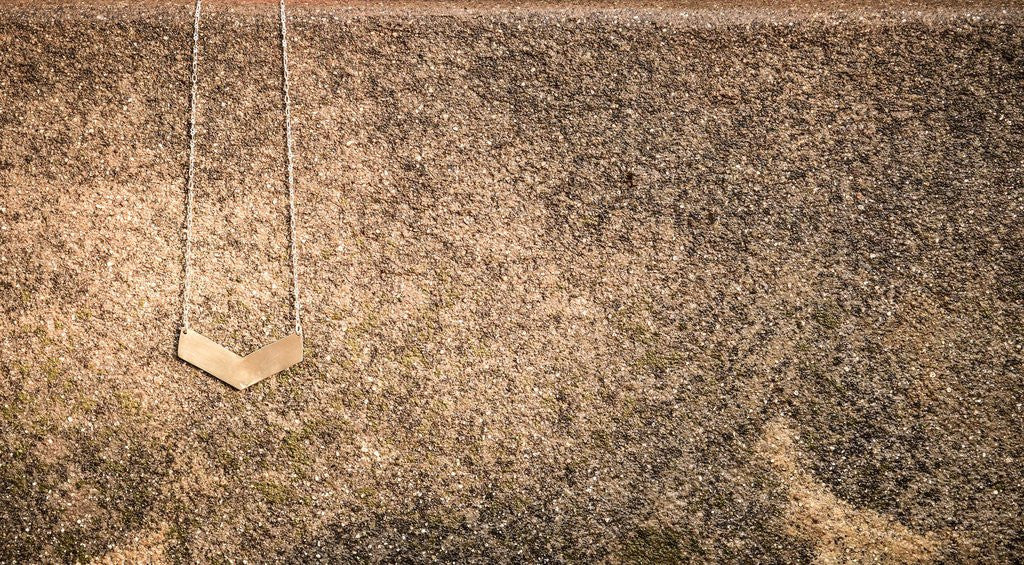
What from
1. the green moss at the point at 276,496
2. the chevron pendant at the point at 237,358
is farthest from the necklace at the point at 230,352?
the green moss at the point at 276,496

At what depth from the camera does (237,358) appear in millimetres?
2219

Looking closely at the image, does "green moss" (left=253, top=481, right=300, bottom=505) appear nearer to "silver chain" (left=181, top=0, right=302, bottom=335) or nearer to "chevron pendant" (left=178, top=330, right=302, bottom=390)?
"chevron pendant" (left=178, top=330, right=302, bottom=390)

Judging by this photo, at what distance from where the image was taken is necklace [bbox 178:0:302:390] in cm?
221

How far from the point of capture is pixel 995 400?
7.33 feet

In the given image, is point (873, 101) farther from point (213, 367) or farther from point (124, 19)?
point (124, 19)

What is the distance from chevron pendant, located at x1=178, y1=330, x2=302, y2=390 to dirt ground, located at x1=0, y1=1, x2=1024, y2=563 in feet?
0.15

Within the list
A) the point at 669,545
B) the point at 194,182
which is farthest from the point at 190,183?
the point at 669,545

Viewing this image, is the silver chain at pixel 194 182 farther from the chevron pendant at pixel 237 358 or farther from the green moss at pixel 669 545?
the green moss at pixel 669 545

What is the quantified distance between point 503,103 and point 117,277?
134 cm

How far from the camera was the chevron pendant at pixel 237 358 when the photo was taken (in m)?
2.21

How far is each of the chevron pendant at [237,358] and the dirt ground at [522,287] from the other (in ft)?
0.15

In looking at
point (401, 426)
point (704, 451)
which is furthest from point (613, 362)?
point (401, 426)

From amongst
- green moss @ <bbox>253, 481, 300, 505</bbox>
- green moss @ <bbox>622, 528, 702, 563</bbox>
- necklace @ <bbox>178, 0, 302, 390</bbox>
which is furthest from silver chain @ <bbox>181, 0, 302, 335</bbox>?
green moss @ <bbox>622, 528, 702, 563</bbox>

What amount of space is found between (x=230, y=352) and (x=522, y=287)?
945mm
